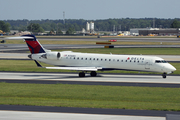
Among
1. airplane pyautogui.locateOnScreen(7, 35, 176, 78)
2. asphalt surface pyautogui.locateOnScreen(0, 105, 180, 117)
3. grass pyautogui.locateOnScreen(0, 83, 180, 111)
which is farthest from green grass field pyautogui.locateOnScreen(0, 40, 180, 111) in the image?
airplane pyautogui.locateOnScreen(7, 35, 176, 78)

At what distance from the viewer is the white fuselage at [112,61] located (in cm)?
3748

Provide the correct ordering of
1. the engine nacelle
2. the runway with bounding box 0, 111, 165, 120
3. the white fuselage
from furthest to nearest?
the engine nacelle, the white fuselage, the runway with bounding box 0, 111, 165, 120

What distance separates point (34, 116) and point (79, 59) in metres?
22.0

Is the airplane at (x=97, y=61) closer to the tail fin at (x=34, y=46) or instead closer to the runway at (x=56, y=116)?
the tail fin at (x=34, y=46)

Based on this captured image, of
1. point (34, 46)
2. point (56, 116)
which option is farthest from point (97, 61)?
point (56, 116)

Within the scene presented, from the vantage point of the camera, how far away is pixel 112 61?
3894cm

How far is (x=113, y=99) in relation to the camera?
2441cm

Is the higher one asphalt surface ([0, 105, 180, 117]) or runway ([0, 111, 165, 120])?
runway ([0, 111, 165, 120])

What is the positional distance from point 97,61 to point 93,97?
14.9 metres

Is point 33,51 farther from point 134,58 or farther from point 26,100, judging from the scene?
point 26,100

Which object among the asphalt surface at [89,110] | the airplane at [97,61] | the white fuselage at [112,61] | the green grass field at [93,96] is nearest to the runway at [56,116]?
the asphalt surface at [89,110]

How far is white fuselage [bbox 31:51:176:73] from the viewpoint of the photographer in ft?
123

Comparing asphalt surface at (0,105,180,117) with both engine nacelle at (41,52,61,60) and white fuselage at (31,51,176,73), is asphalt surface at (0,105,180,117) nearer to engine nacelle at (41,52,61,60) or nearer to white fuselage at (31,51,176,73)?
white fuselage at (31,51,176,73)

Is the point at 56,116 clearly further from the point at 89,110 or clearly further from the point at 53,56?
A: the point at 53,56
